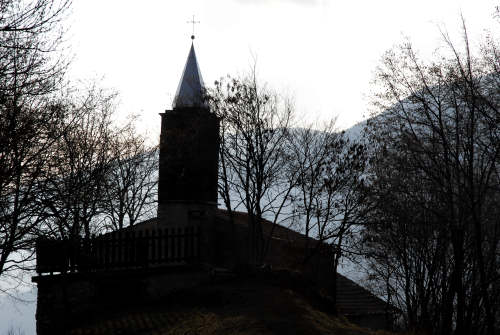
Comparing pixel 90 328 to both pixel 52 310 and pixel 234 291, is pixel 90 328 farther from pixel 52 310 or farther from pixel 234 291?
pixel 234 291

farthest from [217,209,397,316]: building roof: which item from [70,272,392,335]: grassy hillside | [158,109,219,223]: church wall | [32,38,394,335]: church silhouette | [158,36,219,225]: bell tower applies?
[70,272,392,335]: grassy hillside

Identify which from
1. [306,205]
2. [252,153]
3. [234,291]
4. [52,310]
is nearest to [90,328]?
[52,310]

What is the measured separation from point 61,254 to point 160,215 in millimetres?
9541

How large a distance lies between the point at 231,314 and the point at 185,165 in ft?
42.5

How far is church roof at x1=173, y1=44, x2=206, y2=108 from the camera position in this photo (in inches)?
1019

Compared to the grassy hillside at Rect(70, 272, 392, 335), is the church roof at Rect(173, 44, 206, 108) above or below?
above

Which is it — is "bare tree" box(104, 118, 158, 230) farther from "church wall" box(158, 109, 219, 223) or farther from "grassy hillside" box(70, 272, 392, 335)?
"grassy hillside" box(70, 272, 392, 335)

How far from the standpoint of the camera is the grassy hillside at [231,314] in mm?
13062

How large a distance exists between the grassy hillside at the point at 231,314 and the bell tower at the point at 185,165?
9280mm

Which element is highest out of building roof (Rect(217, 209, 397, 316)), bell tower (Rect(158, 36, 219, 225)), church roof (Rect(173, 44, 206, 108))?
church roof (Rect(173, 44, 206, 108))

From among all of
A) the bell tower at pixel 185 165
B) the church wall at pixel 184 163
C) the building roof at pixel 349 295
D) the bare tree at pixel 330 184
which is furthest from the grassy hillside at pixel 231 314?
the building roof at pixel 349 295

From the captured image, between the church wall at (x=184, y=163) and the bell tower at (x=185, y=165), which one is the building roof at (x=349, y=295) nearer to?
the bell tower at (x=185, y=165)

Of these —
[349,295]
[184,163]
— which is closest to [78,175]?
[184,163]

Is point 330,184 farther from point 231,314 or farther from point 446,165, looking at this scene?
point 231,314
